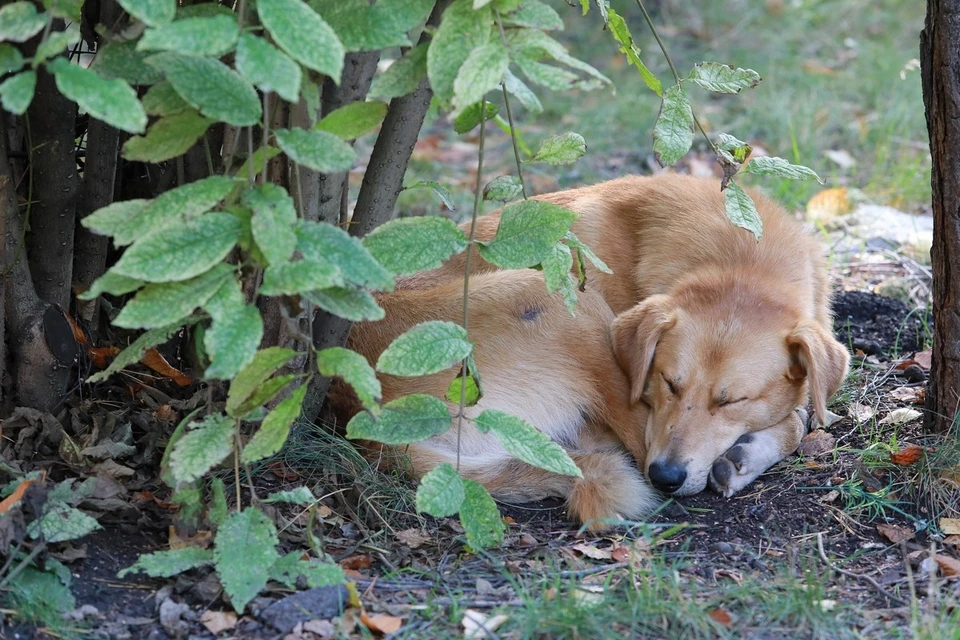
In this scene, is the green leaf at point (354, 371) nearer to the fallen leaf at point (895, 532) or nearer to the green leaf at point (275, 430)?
the green leaf at point (275, 430)

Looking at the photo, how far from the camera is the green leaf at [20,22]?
6.60 feet

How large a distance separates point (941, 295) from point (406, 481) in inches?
72.0

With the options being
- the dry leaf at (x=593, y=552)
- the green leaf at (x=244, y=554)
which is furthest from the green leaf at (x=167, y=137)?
the dry leaf at (x=593, y=552)

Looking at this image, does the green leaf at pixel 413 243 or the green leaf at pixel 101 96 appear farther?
the green leaf at pixel 413 243

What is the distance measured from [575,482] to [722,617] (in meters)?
0.95

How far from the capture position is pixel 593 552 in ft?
9.66

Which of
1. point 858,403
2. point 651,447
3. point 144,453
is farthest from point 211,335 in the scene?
point 858,403

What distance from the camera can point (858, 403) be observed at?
3.89 metres

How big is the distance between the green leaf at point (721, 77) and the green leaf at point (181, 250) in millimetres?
1333

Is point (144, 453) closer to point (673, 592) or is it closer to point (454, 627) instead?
point (454, 627)

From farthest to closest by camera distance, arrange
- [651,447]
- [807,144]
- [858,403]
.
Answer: [807,144] → [858,403] → [651,447]

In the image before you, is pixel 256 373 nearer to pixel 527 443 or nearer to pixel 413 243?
pixel 413 243

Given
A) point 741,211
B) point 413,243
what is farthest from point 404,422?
point 741,211

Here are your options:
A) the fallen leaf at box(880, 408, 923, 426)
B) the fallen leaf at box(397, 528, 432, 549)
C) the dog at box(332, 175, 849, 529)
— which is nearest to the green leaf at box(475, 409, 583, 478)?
the fallen leaf at box(397, 528, 432, 549)
